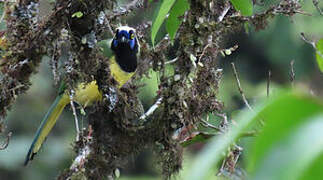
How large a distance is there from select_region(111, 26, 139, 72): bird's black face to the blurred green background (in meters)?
1.80

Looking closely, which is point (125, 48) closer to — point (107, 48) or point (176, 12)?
point (107, 48)

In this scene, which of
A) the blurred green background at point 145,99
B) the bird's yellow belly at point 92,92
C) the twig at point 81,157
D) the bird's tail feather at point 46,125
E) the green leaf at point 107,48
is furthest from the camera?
the blurred green background at point 145,99

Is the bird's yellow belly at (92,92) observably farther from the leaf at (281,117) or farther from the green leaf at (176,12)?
the leaf at (281,117)

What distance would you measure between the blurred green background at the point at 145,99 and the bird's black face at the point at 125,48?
1798mm

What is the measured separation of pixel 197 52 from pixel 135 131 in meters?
0.42

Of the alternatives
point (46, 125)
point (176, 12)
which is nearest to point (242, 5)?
point (176, 12)

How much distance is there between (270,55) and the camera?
682 cm

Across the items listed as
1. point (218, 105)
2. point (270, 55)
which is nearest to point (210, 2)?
point (218, 105)

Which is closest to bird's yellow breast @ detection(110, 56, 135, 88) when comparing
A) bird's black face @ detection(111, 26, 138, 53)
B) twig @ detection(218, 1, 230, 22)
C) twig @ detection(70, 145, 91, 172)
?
bird's black face @ detection(111, 26, 138, 53)

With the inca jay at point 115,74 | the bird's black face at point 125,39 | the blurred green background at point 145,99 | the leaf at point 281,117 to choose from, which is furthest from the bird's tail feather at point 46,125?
the leaf at point 281,117

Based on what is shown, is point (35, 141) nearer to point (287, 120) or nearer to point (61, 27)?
point (61, 27)

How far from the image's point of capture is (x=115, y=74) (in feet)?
8.80

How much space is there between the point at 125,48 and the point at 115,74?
24 centimetres

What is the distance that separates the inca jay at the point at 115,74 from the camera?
2.44 meters
